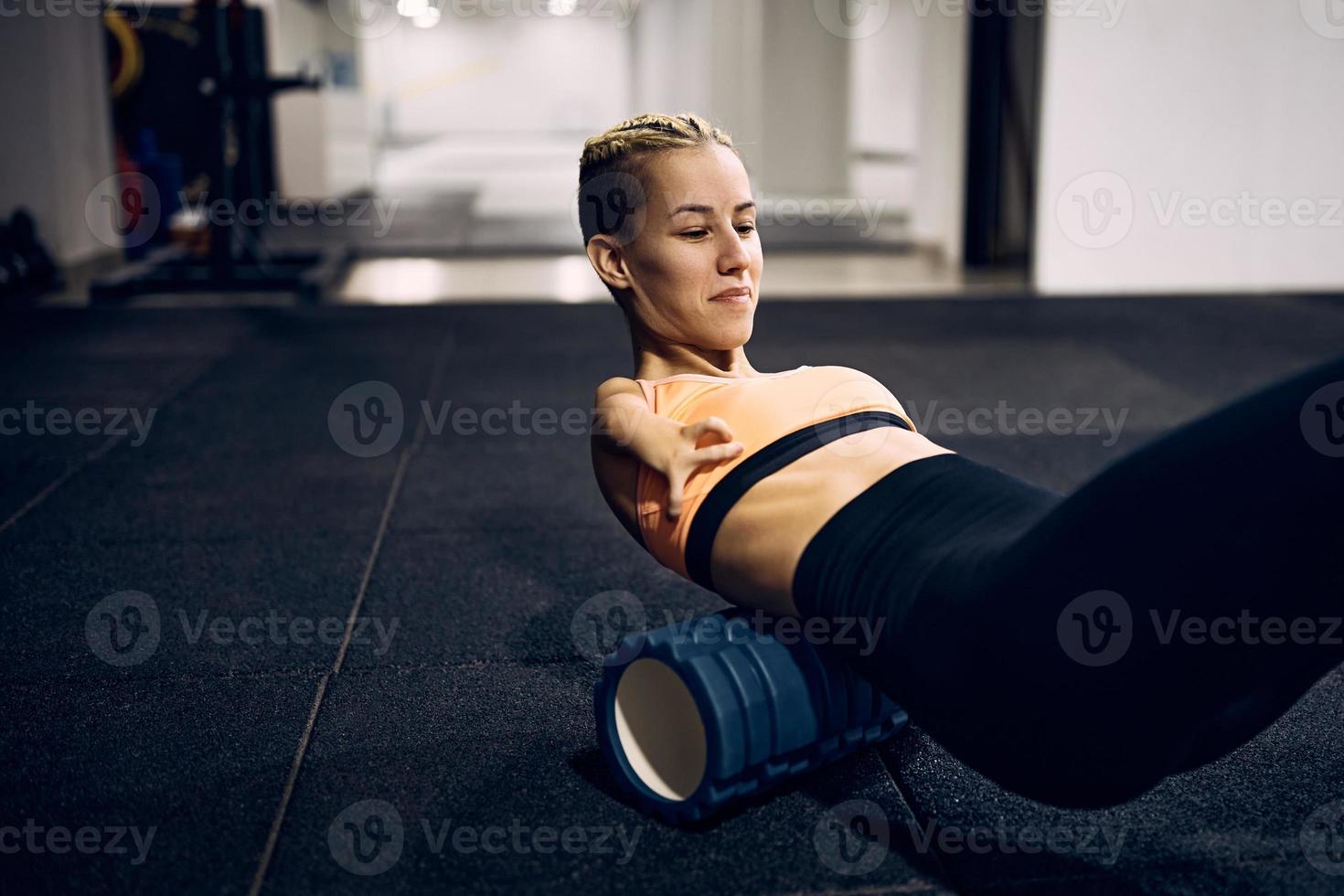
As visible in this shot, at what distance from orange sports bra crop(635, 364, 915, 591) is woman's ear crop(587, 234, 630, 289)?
0.44ft

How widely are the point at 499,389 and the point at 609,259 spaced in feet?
8.16

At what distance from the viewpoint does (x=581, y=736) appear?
166cm

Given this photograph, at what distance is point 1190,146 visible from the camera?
18.9 ft

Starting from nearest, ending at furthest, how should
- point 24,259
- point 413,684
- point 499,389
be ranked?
point 413,684 < point 499,389 < point 24,259

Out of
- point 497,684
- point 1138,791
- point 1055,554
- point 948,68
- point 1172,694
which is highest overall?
point 948,68

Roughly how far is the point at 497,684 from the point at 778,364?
2.58 m

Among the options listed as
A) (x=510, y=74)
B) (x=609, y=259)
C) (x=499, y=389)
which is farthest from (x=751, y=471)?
(x=510, y=74)

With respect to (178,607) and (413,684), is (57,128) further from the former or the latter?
→ (413,684)

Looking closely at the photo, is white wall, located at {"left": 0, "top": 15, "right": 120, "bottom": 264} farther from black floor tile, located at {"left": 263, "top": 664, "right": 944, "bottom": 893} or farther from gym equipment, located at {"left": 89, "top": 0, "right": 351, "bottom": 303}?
black floor tile, located at {"left": 263, "top": 664, "right": 944, "bottom": 893}

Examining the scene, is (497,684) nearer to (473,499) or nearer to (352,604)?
(352,604)

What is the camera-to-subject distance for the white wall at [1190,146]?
18.5 feet

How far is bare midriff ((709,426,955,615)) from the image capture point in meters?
1.33

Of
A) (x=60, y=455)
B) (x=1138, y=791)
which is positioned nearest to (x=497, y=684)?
(x=1138, y=791)

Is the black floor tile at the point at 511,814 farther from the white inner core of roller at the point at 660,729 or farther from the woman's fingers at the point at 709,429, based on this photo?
the woman's fingers at the point at 709,429
